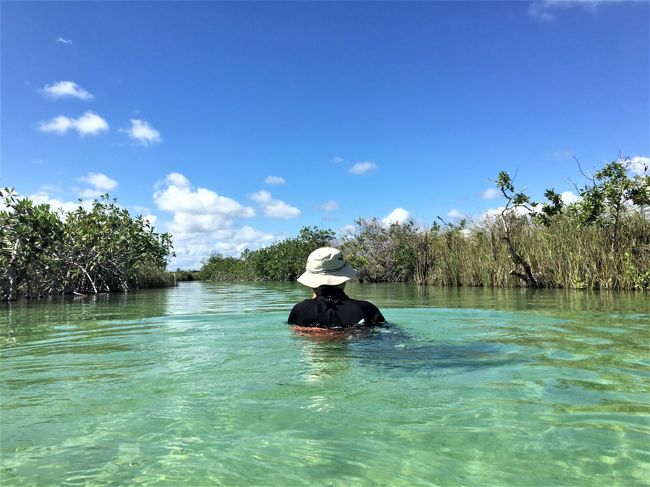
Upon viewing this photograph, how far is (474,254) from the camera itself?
1983 cm

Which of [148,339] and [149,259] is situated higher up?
[149,259]

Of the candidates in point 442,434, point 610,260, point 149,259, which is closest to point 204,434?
point 442,434

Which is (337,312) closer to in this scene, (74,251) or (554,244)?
(554,244)

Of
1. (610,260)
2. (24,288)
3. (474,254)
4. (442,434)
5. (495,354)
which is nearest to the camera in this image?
(442,434)

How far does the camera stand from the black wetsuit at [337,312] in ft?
17.0

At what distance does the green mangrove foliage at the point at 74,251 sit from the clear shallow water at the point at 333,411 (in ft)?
37.8

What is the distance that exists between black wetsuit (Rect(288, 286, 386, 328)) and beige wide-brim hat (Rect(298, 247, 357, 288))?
12 centimetres

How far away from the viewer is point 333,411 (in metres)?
2.86

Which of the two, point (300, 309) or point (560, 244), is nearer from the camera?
point (300, 309)

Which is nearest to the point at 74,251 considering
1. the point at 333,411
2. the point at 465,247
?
the point at 465,247

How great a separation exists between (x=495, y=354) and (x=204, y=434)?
3025 mm

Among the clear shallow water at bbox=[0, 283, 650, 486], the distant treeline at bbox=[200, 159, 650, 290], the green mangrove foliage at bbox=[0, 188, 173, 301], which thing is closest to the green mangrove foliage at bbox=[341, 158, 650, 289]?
the distant treeline at bbox=[200, 159, 650, 290]

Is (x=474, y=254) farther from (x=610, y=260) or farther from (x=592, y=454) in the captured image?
Result: (x=592, y=454)

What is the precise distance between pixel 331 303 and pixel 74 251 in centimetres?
1961
